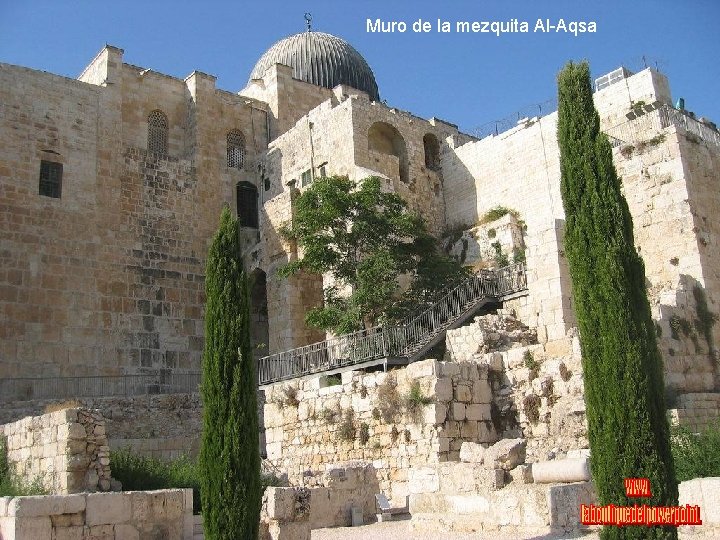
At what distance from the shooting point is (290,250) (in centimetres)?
2158

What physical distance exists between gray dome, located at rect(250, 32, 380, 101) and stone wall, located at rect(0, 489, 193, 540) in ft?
72.6

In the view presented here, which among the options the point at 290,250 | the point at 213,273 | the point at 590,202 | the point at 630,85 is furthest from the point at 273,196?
the point at 590,202

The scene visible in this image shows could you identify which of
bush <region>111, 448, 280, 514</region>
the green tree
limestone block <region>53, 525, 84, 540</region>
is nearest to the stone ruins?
limestone block <region>53, 525, 84, 540</region>

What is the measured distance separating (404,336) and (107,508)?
27.5 ft

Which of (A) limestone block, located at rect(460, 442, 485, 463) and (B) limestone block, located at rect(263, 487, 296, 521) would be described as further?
(A) limestone block, located at rect(460, 442, 485, 463)

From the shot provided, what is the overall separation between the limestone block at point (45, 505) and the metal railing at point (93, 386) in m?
11.1

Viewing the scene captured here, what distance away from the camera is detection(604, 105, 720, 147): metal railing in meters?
16.4

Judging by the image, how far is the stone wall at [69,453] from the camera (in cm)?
996

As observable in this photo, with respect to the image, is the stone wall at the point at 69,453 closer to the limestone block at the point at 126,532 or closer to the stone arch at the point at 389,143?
the limestone block at the point at 126,532

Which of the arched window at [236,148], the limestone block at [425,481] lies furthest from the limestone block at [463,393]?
the arched window at [236,148]

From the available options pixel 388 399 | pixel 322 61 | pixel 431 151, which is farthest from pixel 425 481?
pixel 322 61

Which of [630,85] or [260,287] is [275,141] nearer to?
[260,287]

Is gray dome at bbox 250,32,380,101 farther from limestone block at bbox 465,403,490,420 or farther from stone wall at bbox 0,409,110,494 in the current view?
stone wall at bbox 0,409,110,494

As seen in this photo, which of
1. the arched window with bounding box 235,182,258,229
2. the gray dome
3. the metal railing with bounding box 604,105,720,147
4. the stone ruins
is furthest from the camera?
the gray dome
